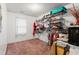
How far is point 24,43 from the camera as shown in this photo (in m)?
1.92

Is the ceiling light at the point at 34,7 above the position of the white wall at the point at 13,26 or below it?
above

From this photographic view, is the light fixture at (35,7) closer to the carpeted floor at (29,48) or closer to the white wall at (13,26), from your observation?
the white wall at (13,26)

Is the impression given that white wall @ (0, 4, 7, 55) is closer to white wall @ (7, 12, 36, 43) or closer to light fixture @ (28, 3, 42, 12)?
white wall @ (7, 12, 36, 43)

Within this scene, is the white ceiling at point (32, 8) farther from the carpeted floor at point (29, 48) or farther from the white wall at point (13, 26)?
the carpeted floor at point (29, 48)

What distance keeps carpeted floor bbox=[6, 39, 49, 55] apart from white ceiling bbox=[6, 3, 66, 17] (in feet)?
1.24

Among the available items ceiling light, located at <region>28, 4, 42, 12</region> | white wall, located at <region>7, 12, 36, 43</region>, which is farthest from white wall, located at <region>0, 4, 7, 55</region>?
ceiling light, located at <region>28, 4, 42, 12</region>

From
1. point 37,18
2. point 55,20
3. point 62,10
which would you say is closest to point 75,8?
point 62,10

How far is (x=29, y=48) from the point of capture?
1928 mm

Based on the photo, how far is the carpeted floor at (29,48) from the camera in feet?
6.27

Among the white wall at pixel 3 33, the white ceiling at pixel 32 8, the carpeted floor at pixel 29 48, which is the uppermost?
the white ceiling at pixel 32 8

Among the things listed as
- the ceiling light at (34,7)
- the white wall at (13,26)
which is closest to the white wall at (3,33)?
the white wall at (13,26)

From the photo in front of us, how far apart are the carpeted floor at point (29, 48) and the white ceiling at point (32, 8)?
0.38 m
